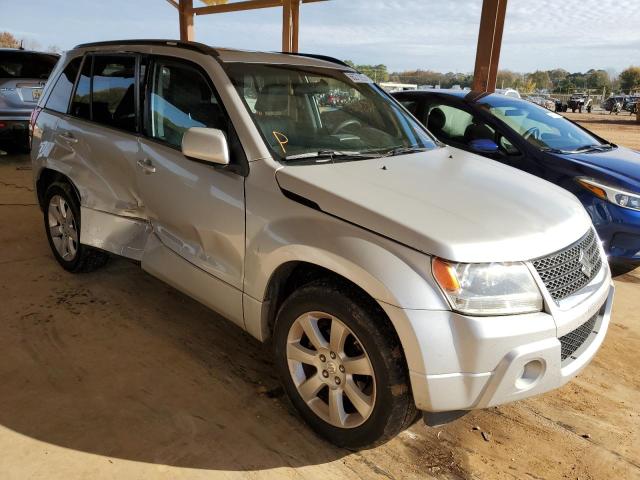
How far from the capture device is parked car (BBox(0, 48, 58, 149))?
8.55m

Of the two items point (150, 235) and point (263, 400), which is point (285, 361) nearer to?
point (263, 400)

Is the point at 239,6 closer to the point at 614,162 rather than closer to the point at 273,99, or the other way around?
the point at 614,162

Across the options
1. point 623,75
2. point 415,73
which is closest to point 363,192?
point 415,73

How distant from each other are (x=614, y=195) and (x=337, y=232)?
10.1 ft

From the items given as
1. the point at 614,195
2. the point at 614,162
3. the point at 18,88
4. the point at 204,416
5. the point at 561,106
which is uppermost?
the point at 18,88

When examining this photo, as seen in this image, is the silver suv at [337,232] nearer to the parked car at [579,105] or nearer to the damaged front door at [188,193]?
the damaged front door at [188,193]

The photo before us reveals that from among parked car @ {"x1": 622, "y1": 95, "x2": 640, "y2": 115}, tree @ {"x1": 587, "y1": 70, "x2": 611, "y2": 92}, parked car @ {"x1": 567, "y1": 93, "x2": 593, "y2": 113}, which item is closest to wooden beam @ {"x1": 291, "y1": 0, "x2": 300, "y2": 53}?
parked car @ {"x1": 622, "y1": 95, "x2": 640, "y2": 115}

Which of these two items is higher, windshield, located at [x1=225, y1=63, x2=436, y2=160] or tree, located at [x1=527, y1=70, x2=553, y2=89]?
tree, located at [x1=527, y1=70, x2=553, y2=89]

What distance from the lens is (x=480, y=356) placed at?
77.6 inches

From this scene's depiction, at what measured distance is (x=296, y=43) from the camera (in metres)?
12.3

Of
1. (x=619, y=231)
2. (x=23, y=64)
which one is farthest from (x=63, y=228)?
(x=23, y=64)

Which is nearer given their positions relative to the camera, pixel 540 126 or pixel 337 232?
pixel 337 232

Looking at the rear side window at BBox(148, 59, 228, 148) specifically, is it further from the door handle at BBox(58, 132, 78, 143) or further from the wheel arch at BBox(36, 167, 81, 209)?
the wheel arch at BBox(36, 167, 81, 209)

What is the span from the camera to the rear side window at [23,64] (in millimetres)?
8809
